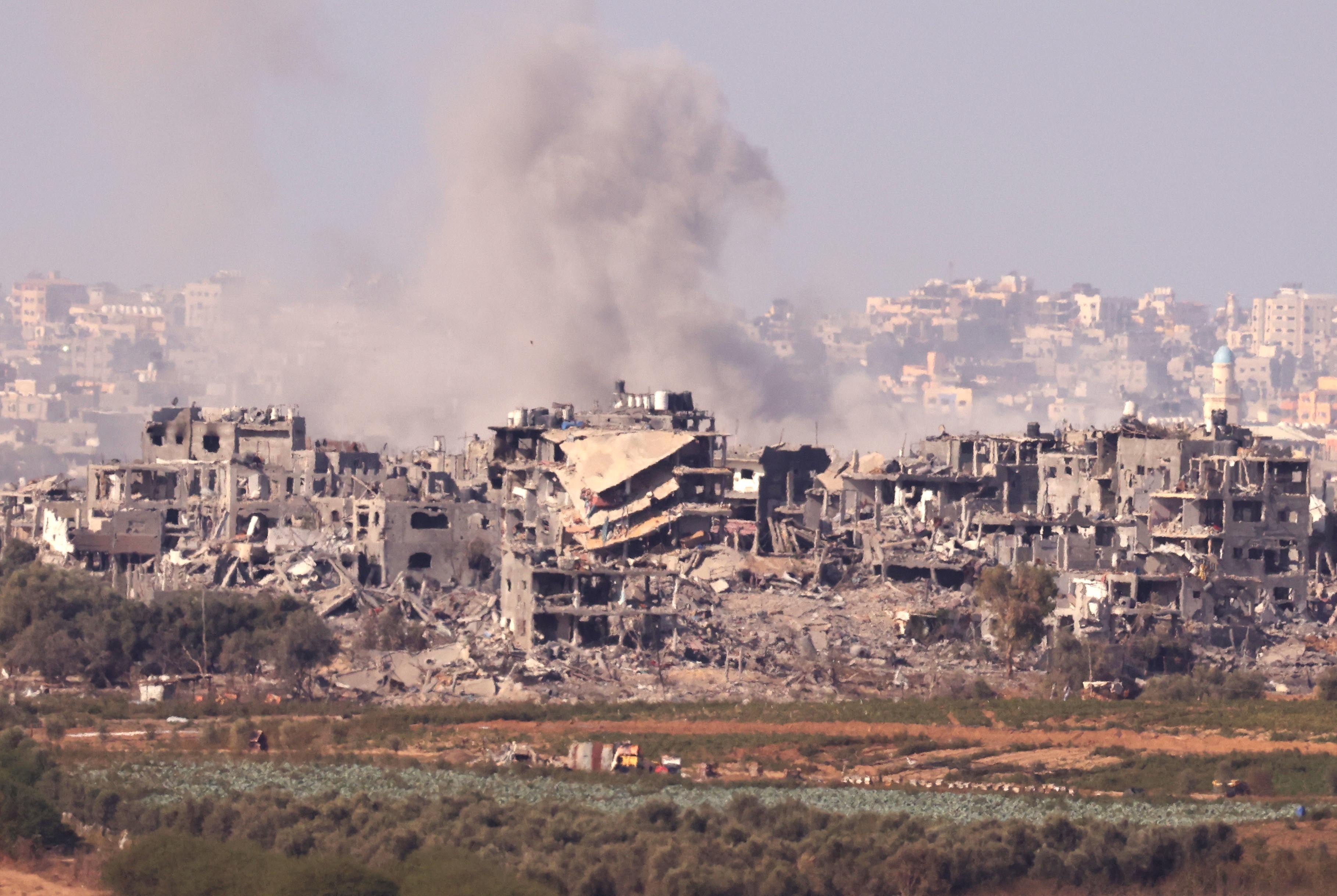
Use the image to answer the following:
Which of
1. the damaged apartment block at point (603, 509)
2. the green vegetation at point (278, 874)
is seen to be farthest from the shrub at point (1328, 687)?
the green vegetation at point (278, 874)

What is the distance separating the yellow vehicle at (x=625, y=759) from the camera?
36281 mm

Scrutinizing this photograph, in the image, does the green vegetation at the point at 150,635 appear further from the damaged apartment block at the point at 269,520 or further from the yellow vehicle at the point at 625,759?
the yellow vehicle at the point at 625,759

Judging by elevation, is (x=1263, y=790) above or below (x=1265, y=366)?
below

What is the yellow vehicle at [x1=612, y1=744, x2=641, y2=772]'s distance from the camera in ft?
119

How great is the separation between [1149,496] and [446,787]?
82.2 feet

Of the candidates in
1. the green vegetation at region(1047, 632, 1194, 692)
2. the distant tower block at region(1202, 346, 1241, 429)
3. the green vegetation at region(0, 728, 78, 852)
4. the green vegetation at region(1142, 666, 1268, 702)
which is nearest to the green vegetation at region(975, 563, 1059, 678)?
the green vegetation at region(1047, 632, 1194, 692)

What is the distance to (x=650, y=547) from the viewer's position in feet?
179

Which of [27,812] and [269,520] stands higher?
[269,520]

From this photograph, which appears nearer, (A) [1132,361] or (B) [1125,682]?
(B) [1125,682]

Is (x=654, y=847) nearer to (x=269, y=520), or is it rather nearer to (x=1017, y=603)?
(x=1017, y=603)

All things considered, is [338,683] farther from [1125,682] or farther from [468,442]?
[468,442]

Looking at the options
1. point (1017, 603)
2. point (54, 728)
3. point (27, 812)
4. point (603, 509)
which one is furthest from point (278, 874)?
point (603, 509)

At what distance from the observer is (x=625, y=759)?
3656cm

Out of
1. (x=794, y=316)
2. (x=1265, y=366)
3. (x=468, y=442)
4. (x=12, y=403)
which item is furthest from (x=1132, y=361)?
(x=468, y=442)
